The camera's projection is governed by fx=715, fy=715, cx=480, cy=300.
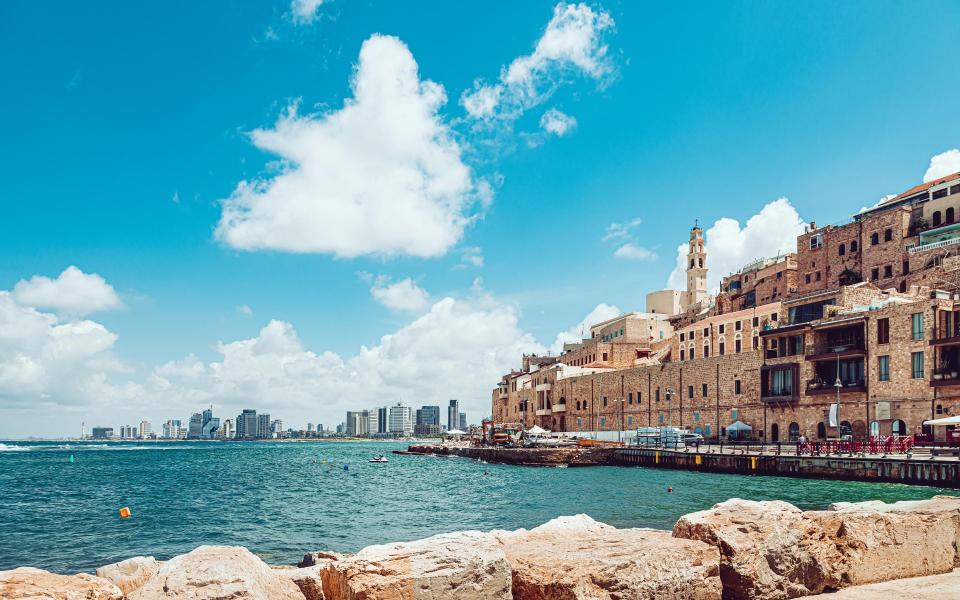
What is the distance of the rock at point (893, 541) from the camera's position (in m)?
9.09

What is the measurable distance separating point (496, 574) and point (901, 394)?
152ft

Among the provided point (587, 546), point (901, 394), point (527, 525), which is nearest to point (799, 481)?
point (901, 394)

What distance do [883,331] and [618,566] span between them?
46754mm

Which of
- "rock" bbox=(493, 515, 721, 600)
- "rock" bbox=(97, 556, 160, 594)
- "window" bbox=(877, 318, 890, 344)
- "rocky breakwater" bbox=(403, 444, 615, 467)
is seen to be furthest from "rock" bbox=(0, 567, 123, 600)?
"rocky breakwater" bbox=(403, 444, 615, 467)

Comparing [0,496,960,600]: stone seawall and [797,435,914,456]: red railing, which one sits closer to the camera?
[0,496,960,600]: stone seawall

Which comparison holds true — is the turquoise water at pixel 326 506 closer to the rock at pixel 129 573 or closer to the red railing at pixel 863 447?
the red railing at pixel 863 447

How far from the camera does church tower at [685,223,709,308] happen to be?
317 ft

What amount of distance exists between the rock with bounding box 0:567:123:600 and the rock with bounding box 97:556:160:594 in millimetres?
2924

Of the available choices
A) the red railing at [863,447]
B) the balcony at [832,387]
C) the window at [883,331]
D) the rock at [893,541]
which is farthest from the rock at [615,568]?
the balcony at [832,387]

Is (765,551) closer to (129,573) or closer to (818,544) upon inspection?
(818,544)

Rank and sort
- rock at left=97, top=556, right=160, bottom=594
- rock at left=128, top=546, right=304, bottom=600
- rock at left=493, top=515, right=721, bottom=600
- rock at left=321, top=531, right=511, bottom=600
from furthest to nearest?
rock at left=97, top=556, right=160, bottom=594 → rock at left=493, top=515, right=721, bottom=600 → rock at left=321, top=531, right=511, bottom=600 → rock at left=128, top=546, right=304, bottom=600

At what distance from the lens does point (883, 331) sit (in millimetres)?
46469

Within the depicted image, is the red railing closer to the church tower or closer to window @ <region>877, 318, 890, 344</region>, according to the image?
window @ <region>877, 318, 890, 344</region>

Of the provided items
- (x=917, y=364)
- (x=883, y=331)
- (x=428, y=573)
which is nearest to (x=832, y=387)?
(x=883, y=331)
